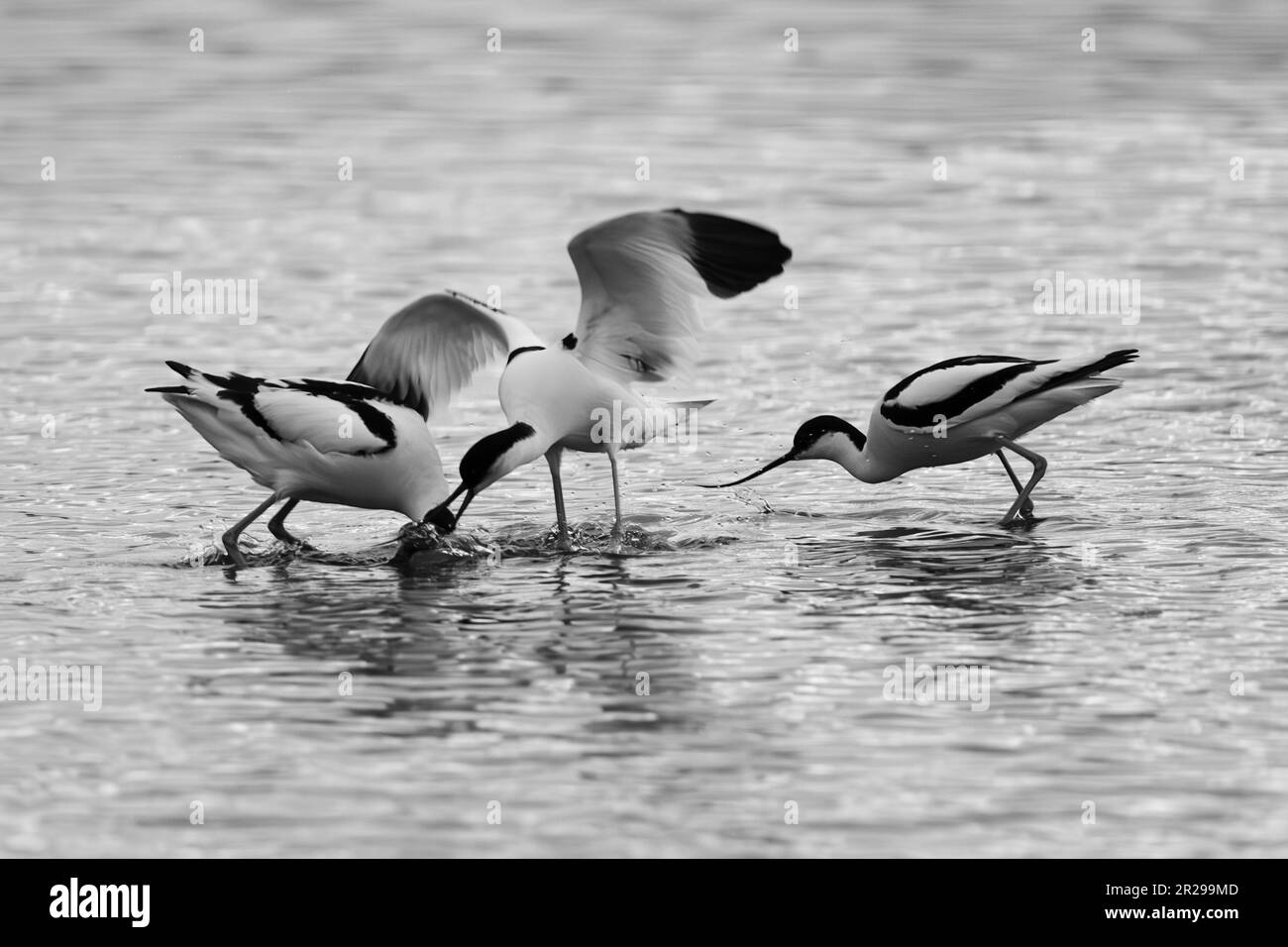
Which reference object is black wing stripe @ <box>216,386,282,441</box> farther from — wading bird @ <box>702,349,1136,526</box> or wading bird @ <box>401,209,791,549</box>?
wading bird @ <box>702,349,1136,526</box>

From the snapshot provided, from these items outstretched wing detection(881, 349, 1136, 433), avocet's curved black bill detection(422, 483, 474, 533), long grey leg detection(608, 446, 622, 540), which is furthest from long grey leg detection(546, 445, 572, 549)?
outstretched wing detection(881, 349, 1136, 433)

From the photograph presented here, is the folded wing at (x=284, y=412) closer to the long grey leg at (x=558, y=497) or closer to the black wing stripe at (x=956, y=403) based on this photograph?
the long grey leg at (x=558, y=497)

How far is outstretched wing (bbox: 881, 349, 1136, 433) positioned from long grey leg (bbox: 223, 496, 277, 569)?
363cm

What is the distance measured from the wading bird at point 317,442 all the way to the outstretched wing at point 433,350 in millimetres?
653

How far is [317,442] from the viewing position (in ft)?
34.6

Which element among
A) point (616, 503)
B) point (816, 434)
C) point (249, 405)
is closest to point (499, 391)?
point (616, 503)

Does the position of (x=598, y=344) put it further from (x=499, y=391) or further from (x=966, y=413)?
(x=966, y=413)

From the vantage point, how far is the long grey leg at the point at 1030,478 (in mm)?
11617

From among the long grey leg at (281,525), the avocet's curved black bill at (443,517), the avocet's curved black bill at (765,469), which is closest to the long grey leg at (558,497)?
the avocet's curved black bill at (443,517)

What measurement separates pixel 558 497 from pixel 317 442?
60.7 inches

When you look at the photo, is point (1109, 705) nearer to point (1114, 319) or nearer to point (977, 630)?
point (977, 630)

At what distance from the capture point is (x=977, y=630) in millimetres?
9422

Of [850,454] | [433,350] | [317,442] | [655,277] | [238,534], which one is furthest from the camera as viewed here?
[850,454]

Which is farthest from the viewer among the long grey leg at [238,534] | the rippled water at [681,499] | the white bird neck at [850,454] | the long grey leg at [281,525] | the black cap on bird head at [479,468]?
the white bird neck at [850,454]
